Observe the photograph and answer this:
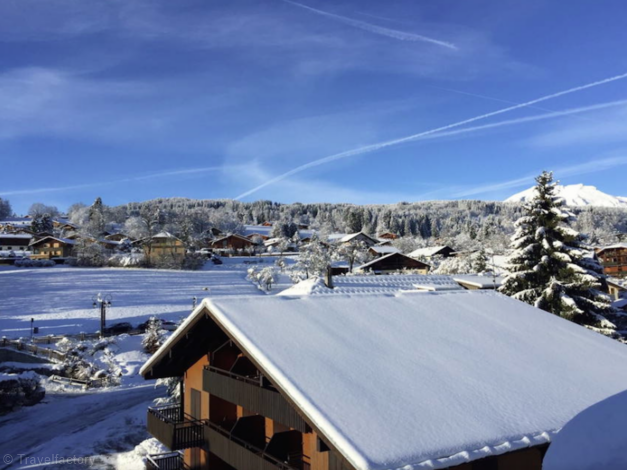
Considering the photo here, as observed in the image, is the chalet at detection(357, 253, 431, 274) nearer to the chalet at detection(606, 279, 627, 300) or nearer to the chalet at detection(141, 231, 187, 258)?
the chalet at detection(606, 279, 627, 300)

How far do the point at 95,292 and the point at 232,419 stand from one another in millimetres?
46247

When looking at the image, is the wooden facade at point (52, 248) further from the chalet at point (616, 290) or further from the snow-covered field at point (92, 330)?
the chalet at point (616, 290)

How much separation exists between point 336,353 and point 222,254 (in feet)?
303

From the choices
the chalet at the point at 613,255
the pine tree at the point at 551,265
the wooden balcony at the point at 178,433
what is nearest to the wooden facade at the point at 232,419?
the wooden balcony at the point at 178,433

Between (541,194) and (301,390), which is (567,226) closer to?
(541,194)

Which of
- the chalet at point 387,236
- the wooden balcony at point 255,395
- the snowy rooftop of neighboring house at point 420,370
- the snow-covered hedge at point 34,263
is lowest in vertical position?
the snow-covered hedge at point 34,263

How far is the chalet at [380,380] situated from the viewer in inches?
278

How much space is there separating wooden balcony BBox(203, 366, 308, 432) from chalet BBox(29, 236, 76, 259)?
80.8m

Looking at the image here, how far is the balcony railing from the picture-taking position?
550 inches

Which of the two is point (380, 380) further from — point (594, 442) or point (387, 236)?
point (387, 236)

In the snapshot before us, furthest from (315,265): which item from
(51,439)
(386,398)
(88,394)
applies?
(386,398)

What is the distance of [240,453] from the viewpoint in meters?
10.4

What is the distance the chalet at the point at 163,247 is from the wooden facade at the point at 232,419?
64.8m

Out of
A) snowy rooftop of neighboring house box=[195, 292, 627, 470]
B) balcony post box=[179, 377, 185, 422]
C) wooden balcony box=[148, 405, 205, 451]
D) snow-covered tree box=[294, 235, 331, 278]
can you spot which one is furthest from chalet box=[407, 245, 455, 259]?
wooden balcony box=[148, 405, 205, 451]
